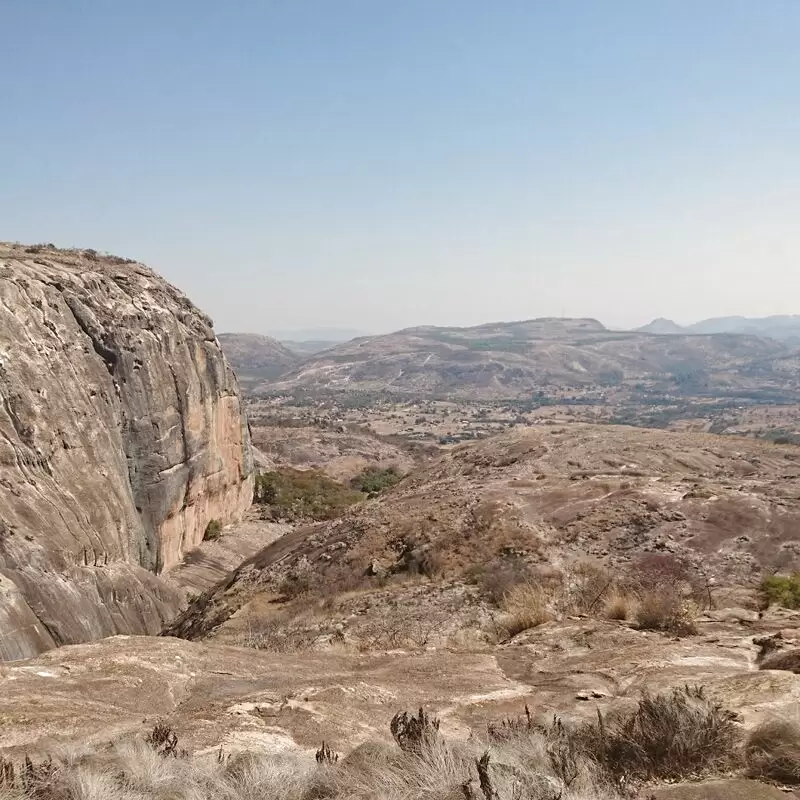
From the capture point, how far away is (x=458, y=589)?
15195 millimetres

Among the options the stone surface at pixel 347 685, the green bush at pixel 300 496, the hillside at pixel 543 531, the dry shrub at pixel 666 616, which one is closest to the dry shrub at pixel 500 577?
the hillside at pixel 543 531

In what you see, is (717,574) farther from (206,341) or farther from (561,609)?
(206,341)

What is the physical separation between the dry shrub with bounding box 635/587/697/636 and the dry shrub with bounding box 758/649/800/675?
1716mm

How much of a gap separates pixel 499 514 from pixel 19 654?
45.0 feet

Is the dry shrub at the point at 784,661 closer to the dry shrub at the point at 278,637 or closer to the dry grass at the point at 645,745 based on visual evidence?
the dry grass at the point at 645,745

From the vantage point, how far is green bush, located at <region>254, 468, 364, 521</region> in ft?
140

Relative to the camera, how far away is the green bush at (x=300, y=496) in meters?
42.6

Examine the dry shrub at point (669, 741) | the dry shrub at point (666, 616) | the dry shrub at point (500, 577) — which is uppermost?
the dry shrub at point (669, 741)

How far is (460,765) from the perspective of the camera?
5078 millimetres

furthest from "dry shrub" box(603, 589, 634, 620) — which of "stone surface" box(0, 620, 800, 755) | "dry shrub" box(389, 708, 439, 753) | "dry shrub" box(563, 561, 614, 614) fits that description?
"dry shrub" box(389, 708, 439, 753)

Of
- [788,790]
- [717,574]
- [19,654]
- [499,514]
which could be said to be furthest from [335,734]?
[499,514]

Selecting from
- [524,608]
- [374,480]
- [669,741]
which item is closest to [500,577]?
[524,608]

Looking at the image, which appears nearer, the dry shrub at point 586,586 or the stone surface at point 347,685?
the stone surface at point 347,685

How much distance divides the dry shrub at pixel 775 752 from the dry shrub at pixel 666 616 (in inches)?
190
